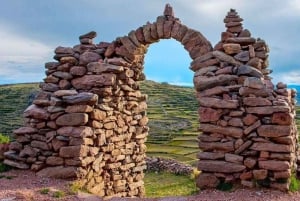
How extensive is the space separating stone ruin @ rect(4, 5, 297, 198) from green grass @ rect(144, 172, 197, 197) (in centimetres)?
179

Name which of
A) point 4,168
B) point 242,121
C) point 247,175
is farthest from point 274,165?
point 4,168

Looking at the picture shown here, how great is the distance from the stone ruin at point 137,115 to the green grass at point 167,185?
1.79 m

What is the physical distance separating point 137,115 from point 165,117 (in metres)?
26.8

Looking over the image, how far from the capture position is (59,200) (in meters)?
8.30

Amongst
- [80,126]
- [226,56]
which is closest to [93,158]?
[80,126]

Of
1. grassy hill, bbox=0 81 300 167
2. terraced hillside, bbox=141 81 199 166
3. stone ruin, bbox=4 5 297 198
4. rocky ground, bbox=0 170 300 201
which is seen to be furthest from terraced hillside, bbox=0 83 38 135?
rocky ground, bbox=0 170 300 201

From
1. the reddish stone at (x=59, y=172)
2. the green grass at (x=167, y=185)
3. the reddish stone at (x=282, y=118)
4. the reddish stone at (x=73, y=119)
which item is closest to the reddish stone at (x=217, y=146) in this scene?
the reddish stone at (x=282, y=118)

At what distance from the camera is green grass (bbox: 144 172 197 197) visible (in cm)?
1422

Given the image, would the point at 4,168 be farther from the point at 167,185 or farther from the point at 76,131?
the point at 167,185

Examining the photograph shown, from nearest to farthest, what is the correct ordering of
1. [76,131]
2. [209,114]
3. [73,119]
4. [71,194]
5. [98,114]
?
[71,194]
[209,114]
[76,131]
[73,119]
[98,114]

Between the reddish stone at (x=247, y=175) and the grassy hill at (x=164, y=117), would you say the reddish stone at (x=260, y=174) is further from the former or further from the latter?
the grassy hill at (x=164, y=117)

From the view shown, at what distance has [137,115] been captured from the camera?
12.3m

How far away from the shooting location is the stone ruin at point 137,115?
350 inches

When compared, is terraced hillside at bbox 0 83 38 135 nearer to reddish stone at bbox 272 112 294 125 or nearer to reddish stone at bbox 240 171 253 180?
reddish stone at bbox 240 171 253 180
